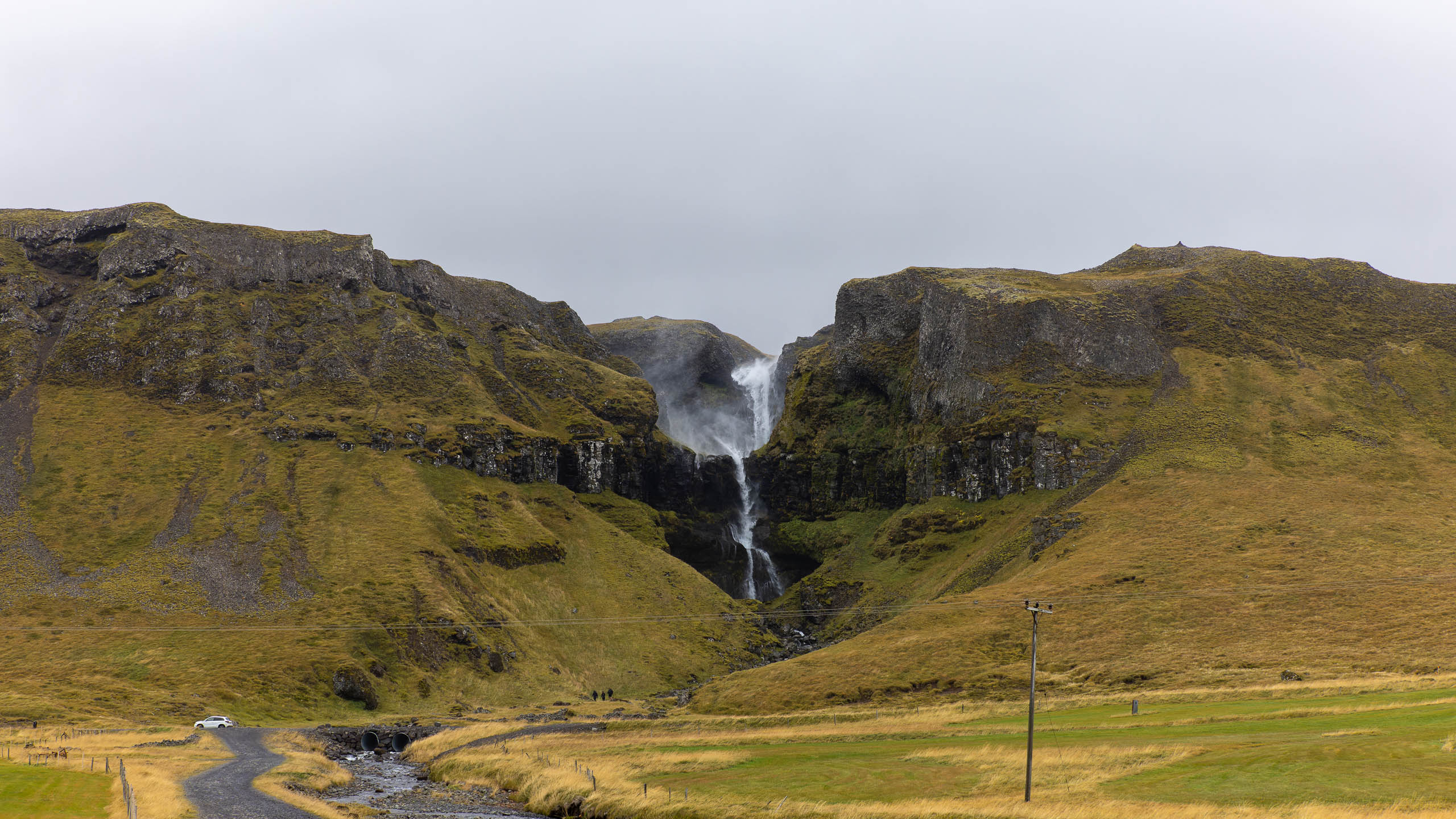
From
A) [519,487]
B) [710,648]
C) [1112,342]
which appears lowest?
[710,648]

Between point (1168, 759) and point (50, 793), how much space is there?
50.4 metres

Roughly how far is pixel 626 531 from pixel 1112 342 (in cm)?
8419

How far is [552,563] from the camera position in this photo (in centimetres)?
14738

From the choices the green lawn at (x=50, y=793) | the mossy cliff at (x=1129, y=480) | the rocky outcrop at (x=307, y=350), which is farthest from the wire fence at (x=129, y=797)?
the rocky outcrop at (x=307, y=350)

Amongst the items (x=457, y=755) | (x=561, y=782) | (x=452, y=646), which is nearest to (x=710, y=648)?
(x=452, y=646)

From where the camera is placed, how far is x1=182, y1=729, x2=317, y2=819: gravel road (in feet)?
167

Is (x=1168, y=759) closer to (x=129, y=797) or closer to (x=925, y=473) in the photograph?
(x=129, y=797)

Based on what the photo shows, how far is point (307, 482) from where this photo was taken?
144 m

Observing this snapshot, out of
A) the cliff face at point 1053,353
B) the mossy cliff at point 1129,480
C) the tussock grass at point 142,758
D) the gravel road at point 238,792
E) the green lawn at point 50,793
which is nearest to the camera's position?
the green lawn at point 50,793

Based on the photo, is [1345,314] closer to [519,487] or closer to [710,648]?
[710,648]

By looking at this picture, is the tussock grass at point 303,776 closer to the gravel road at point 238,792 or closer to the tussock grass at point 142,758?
the gravel road at point 238,792

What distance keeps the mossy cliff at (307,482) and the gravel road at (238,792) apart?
99.7 feet

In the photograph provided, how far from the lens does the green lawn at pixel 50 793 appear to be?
41969mm

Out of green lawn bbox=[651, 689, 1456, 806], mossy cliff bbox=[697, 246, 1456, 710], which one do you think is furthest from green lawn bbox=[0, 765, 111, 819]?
mossy cliff bbox=[697, 246, 1456, 710]
